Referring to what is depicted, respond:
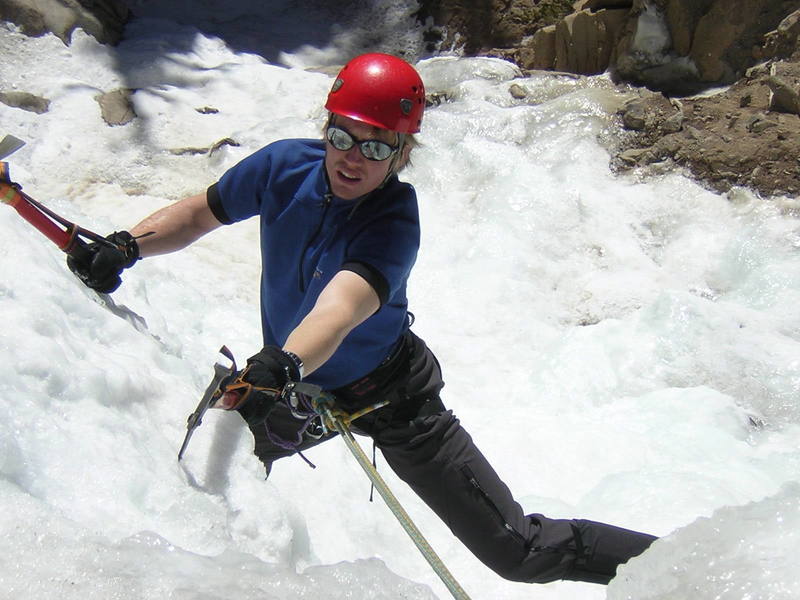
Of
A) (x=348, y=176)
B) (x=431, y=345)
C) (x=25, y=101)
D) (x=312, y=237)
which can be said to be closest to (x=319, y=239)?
(x=312, y=237)

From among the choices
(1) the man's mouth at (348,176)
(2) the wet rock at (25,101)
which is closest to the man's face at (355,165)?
(1) the man's mouth at (348,176)

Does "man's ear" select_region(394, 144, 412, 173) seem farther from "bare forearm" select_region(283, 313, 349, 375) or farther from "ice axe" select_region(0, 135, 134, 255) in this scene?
"ice axe" select_region(0, 135, 134, 255)

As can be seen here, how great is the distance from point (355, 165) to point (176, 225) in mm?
748

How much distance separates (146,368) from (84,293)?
0.37 m

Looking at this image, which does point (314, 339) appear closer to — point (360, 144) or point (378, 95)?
point (360, 144)

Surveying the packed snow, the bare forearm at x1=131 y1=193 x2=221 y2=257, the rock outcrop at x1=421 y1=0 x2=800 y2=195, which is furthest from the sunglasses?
the rock outcrop at x1=421 y1=0 x2=800 y2=195

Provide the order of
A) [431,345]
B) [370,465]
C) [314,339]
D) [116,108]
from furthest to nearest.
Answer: [116,108] < [431,345] < [370,465] < [314,339]

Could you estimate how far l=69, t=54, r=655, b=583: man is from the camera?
2.16 meters

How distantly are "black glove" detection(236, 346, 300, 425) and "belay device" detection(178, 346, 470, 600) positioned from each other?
0.08 ft

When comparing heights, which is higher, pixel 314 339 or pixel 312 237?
pixel 312 237

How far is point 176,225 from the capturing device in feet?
8.28

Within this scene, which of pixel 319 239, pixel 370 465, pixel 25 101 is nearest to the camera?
pixel 370 465

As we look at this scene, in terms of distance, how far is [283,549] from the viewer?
6.81 feet

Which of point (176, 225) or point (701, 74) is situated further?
point (701, 74)
